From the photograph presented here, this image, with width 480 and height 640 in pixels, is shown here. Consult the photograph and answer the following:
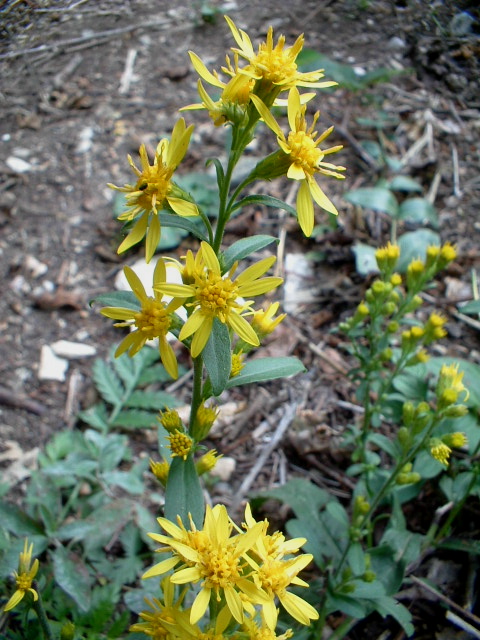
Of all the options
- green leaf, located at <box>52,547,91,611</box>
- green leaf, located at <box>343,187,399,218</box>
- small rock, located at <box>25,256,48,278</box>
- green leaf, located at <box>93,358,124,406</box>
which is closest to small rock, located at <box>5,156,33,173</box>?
small rock, located at <box>25,256,48,278</box>

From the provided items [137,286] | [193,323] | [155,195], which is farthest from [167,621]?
[155,195]

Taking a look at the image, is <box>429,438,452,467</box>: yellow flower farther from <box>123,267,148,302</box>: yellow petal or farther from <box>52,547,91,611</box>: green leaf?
<box>52,547,91,611</box>: green leaf

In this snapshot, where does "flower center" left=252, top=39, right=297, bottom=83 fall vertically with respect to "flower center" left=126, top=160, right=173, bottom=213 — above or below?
above

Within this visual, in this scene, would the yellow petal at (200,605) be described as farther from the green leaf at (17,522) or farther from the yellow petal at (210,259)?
the green leaf at (17,522)

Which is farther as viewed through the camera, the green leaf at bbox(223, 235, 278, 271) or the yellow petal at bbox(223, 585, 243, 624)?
the green leaf at bbox(223, 235, 278, 271)

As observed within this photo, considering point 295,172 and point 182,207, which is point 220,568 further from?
point 295,172

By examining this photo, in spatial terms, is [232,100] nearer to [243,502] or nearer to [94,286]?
[243,502]

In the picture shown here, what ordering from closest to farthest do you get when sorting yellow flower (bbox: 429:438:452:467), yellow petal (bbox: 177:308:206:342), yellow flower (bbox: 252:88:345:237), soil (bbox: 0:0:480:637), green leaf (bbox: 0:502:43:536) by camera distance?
1. yellow petal (bbox: 177:308:206:342)
2. yellow flower (bbox: 252:88:345:237)
3. yellow flower (bbox: 429:438:452:467)
4. green leaf (bbox: 0:502:43:536)
5. soil (bbox: 0:0:480:637)

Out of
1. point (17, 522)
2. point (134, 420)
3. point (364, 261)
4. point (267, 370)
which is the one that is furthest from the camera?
point (364, 261)
